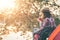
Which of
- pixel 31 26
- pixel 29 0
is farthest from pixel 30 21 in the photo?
pixel 29 0

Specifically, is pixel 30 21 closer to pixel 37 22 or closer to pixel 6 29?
pixel 37 22

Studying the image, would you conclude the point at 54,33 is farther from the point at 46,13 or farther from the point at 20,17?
the point at 20,17

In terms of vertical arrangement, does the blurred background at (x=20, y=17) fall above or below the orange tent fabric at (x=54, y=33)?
above

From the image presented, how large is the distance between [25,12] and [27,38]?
22 centimetres

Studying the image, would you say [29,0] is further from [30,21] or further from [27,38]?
[27,38]

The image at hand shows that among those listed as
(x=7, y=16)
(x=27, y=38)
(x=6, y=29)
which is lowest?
(x=27, y=38)

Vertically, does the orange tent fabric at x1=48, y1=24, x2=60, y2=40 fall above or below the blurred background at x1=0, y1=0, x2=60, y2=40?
below

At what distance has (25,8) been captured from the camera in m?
1.18

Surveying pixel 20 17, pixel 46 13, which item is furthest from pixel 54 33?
pixel 20 17

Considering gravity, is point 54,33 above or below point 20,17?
below

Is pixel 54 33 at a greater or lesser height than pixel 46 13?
lesser

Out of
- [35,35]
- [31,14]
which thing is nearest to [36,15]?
[31,14]

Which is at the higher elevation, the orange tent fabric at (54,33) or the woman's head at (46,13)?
the woman's head at (46,13)

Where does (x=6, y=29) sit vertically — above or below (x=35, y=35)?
above
